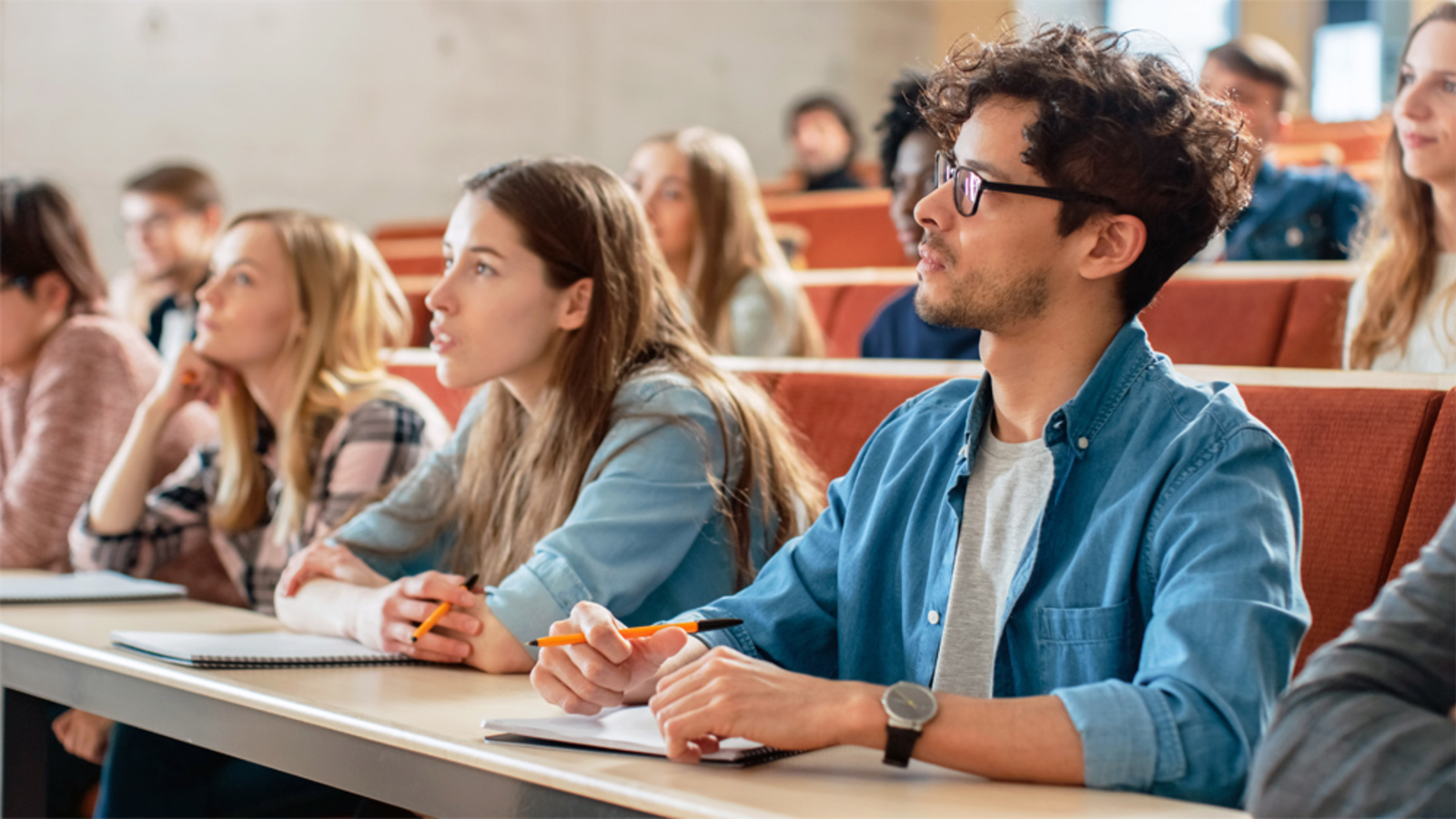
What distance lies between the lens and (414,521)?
183cm

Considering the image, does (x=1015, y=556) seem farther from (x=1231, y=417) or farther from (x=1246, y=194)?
(x=1246, y=194)

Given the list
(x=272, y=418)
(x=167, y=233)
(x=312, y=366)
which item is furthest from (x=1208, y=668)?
(x=167, y=233)

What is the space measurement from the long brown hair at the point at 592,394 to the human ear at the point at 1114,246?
21.5 inches

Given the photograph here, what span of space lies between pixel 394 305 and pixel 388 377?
8.4 inches

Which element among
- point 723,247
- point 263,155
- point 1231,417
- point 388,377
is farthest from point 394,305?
point 263,155

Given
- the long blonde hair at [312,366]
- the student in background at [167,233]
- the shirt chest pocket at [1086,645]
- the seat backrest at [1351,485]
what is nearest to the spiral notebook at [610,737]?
the shirt chest pocket at [1086,645]

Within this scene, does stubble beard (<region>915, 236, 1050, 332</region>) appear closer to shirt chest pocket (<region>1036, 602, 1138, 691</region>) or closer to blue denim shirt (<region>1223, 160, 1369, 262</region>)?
shirt chest pocket (<region>1036, 602, 1138, 691</region>)

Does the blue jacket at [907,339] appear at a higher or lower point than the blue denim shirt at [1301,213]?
lower

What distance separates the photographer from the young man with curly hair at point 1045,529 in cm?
97

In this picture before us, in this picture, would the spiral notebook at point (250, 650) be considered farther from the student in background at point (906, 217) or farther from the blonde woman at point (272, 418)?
the student in background at point (906, 217)

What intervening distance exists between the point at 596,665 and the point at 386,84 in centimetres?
560

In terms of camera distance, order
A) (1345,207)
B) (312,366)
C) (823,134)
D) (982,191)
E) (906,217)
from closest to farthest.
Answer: (982,191) → (312,366) → (906,217) → (1345,207) → (823,134)

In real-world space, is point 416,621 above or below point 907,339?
below

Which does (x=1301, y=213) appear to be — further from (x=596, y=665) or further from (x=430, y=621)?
(x=596, y=665)
